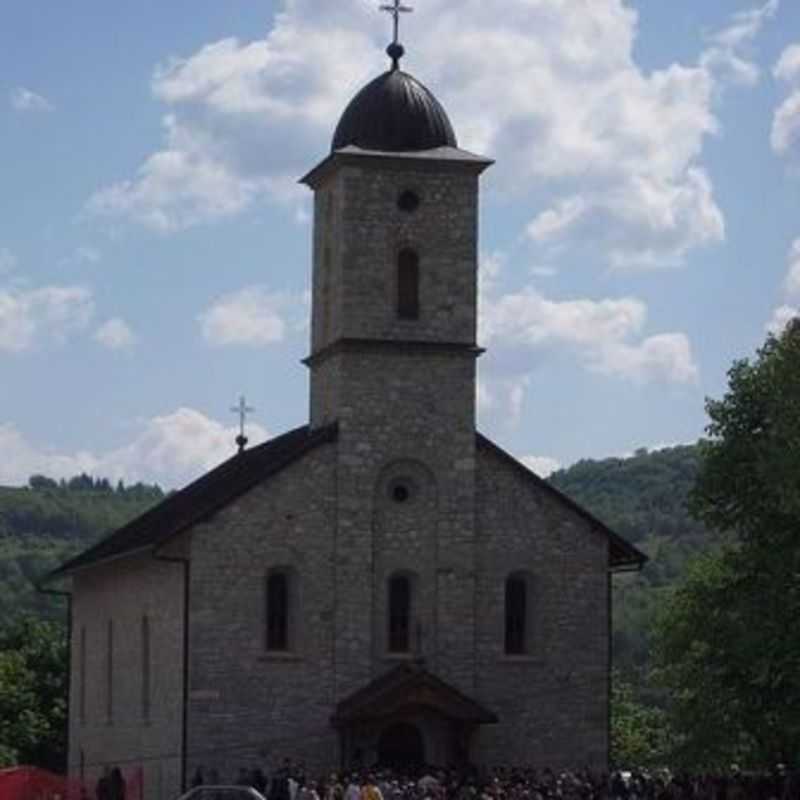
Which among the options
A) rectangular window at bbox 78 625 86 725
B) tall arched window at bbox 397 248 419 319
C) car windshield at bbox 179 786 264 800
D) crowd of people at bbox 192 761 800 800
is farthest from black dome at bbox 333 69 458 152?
rectangular window at bbox 78 625 86 725

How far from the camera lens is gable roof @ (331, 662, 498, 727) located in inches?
2388

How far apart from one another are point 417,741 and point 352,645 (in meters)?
2.62

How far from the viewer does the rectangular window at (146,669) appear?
65.9 meters

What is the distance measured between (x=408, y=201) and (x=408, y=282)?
6.12 ft

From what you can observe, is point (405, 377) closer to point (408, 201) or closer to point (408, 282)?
point (408, 282)

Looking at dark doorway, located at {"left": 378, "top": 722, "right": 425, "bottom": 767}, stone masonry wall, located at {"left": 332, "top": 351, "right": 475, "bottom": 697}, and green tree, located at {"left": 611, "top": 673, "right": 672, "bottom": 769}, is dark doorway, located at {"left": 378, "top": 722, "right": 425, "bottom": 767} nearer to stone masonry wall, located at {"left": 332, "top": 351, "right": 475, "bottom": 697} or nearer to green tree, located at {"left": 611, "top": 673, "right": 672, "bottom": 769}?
stone masonry wall, located at {"left": 332, "top": 351, "right": 475, "bottom": 697}

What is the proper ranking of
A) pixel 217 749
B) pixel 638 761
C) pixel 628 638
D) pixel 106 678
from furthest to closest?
pixel 628 638
pixel 638 761
pixel 106 678
pixel 217 749

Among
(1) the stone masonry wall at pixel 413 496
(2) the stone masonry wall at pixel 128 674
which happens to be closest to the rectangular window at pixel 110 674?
(2) the stone masonry wall at pixel 128 674

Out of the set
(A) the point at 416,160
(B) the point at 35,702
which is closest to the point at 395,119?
(A) the point at 416,160

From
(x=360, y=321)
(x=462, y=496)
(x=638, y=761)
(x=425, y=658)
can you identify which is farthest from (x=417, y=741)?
(x=638, y=761)

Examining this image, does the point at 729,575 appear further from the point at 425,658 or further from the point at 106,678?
the point at 106,678

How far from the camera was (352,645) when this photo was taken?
61562 mm

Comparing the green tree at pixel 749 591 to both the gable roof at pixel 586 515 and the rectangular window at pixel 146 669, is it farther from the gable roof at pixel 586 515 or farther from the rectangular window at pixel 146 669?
the rectangular window at pixel 146 669

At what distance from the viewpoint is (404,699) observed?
60688 millimetres
